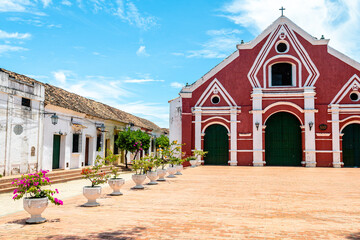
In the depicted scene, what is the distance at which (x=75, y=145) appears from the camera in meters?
21.1

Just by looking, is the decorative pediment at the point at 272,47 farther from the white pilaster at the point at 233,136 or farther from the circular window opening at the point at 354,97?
the circular window opening at the point at 354,97

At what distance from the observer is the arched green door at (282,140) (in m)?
23.2

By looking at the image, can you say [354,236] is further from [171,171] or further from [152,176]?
[171,171]

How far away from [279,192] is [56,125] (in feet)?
43.3

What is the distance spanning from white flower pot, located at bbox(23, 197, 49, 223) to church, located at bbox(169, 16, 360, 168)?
1749cm

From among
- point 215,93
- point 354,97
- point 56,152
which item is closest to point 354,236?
point 56,152

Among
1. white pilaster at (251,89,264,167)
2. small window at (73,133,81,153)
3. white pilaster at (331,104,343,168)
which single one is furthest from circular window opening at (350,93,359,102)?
small window at (73,133,81,153)

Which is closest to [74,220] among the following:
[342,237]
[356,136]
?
[342,237]

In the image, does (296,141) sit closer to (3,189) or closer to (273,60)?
(273,60)

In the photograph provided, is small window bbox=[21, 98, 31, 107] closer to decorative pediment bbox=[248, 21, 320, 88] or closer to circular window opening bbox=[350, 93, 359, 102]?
decorative pediment bbox=[248, 21, 320, 88]

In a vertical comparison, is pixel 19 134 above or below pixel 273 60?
below

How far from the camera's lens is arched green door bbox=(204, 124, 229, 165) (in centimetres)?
2394

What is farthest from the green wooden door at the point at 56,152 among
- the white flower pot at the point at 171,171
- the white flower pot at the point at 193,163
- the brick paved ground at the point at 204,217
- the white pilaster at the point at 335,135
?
the white pilaster at the point at 335,135

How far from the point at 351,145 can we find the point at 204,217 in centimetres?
1920
